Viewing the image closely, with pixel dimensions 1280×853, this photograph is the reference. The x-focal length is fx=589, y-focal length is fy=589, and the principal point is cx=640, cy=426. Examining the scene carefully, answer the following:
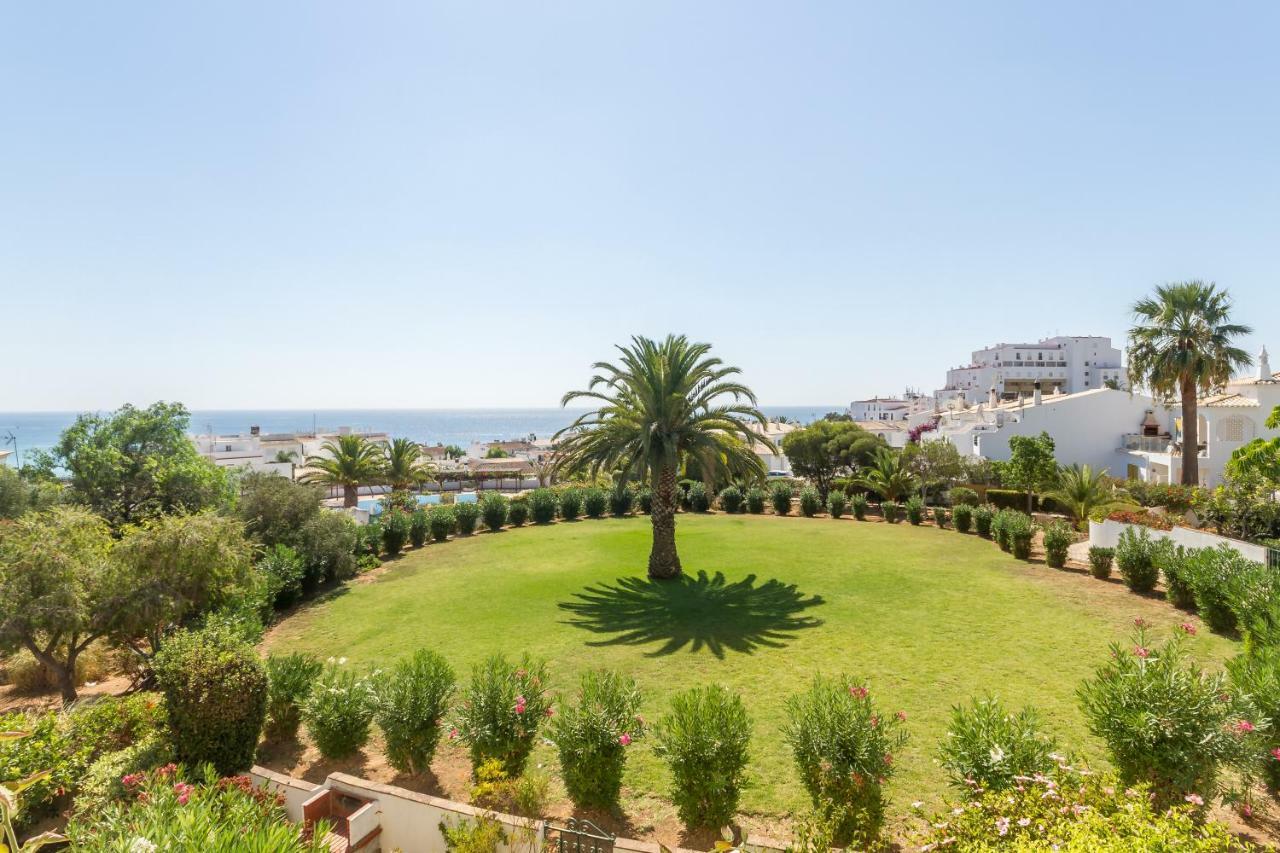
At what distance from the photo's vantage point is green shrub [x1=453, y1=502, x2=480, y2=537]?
26938 mm

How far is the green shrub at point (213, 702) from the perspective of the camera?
758 cm

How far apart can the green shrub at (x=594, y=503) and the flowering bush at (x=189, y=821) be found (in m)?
23.9

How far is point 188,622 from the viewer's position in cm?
1253

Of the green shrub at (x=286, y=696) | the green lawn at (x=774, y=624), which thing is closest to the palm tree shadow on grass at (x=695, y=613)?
the green lawn at (x=774, y=624)

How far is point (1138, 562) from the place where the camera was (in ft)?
50.5

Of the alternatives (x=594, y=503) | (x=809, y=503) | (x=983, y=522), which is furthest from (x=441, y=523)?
(x=983, y=522)

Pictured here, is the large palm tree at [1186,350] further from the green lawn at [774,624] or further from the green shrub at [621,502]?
the green shrub at [621,502]

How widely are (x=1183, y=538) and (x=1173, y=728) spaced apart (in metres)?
15.3

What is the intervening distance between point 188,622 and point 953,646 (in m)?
16.1

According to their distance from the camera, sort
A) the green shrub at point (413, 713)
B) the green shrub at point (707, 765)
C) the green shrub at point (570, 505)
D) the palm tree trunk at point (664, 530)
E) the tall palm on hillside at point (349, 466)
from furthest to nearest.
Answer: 1. the tall palm on hillside at point (349, 466)
2. the green shrub at point (570, 505)
3. the palm tree trunk at point (664, 530)
4. the green shrub at point (413, 713)
5. the green shrub at point (707, 765)

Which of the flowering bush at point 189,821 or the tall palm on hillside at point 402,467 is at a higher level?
the tall palm on hillside at point 402,467

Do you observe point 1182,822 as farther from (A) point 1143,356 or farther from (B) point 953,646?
(A) point 1143,356

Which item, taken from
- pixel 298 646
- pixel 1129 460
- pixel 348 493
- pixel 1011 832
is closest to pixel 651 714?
pixel 1011 832

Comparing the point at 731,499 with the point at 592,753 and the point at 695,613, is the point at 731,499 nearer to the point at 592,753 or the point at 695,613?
the point at 695,613
